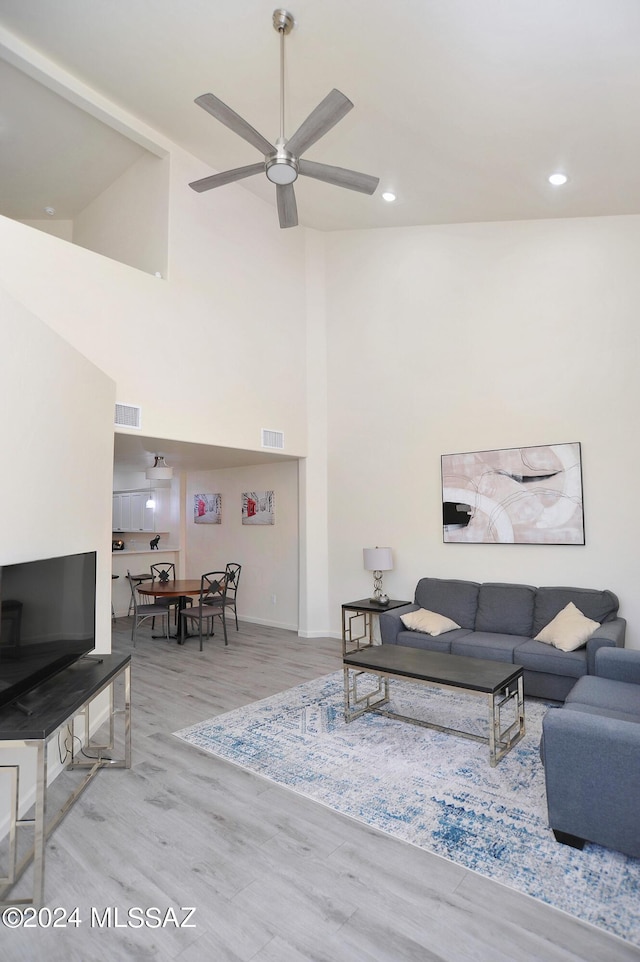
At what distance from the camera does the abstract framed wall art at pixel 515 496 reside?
4996 millimetres

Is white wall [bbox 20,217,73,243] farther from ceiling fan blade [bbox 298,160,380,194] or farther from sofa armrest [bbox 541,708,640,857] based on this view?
sofa armrest [bbox 541,708,640,857]

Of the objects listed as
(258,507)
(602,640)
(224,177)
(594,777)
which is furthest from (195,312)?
(594,777)

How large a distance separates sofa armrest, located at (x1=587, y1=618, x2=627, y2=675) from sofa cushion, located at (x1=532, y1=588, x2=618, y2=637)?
0.24 m

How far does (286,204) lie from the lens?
12.6 ft

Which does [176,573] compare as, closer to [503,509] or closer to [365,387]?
[365,387]

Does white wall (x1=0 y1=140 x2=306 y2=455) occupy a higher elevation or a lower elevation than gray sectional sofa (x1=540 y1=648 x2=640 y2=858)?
higher

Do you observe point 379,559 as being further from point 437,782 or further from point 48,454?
point 48,454

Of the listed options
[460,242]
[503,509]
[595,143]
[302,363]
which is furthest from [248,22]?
[503,509]

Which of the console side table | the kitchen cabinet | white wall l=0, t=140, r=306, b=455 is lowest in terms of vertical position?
the console side table

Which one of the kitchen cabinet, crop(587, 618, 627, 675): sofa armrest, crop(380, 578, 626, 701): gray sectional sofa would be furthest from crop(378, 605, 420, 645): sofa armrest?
the kitchen cabinet

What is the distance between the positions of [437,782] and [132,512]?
8.01m

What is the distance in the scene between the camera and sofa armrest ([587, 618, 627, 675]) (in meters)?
4.02

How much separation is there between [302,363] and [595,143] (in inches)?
154

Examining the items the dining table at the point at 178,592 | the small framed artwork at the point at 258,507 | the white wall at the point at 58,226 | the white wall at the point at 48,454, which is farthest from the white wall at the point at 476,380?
the white wall at the point at 58,226
